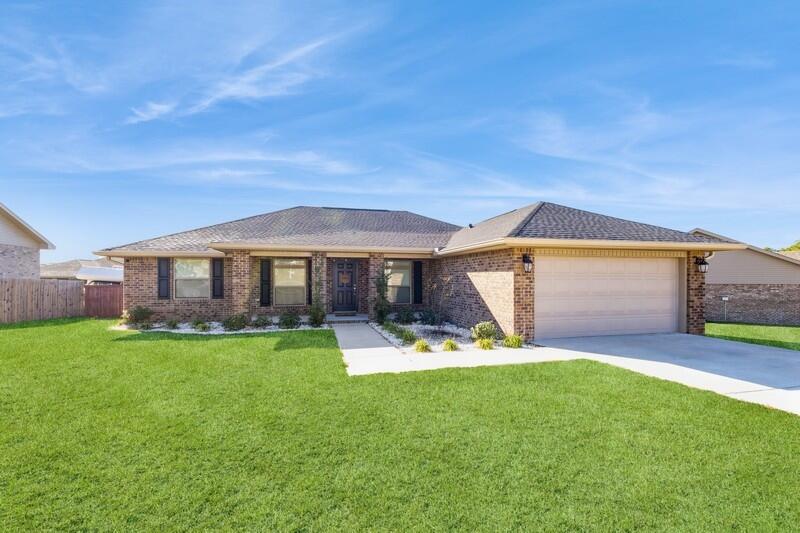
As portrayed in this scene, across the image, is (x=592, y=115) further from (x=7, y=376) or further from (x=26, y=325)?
(x=26, y=325)

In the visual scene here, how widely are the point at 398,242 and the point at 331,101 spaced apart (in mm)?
5221

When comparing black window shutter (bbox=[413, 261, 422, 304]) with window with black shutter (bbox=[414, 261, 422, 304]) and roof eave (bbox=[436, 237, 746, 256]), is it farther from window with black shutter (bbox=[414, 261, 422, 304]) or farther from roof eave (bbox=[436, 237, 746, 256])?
roof eave (bbox=[436, 237, 746, 256])

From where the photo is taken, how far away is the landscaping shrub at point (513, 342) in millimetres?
8938

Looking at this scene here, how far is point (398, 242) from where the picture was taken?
535 inches

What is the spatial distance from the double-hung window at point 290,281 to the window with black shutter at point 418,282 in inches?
164

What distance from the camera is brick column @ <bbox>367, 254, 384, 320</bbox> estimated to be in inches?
510

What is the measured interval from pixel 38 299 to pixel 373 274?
524 inches

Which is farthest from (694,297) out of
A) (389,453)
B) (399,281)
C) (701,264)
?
(389,453)

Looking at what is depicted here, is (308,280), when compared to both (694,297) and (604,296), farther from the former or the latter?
(694,297)

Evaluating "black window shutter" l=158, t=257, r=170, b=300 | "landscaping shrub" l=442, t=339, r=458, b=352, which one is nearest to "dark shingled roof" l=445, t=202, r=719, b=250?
"landscaping shrub" l=442, t=339, r=458, b=352

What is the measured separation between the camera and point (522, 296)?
9422 mm

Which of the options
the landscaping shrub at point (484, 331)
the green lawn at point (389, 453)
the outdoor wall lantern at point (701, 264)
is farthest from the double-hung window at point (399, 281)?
the outdoor wall lantern at point (701, 264)

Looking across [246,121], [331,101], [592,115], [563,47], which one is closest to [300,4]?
[331,101]

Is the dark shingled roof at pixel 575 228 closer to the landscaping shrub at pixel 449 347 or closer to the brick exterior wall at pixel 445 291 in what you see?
the brick exterior wall at pixel 445 291
